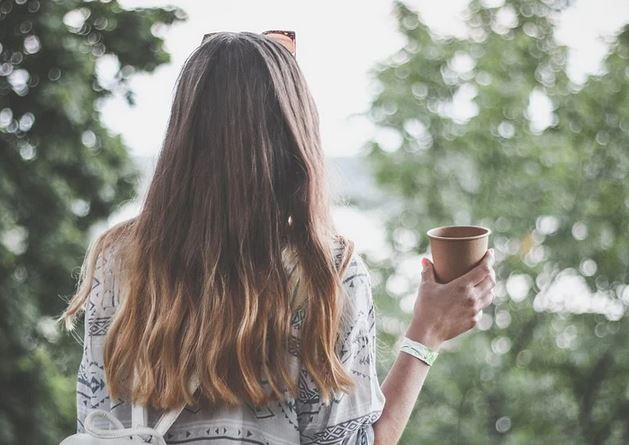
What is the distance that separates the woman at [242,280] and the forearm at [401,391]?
0.06 metres

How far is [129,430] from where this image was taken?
103 centimetres

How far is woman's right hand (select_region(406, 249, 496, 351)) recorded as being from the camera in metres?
1.21

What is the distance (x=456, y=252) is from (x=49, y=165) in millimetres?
2084

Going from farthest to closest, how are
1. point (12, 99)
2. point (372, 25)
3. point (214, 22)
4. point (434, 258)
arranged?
point (372, 25) < point (214, 22) < point (12, 99) < point (434, 258)

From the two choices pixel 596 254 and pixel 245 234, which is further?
pixel 596 254

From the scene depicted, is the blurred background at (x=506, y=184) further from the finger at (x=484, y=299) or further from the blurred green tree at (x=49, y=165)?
the finger at (x=484, y=299)

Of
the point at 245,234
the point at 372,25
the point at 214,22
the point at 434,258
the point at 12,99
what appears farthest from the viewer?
the point at 372,25

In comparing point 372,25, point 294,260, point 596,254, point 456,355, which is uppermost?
point 294,260

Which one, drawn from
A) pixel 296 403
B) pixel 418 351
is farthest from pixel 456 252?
pixel 296 403

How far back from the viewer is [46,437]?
2.98 meters

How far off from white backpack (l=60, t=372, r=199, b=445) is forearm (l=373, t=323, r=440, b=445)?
266 mm

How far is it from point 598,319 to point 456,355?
59 centimetres

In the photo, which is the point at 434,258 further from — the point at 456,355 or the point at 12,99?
the point at 456,355

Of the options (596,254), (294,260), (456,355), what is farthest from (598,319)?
(294,260)
